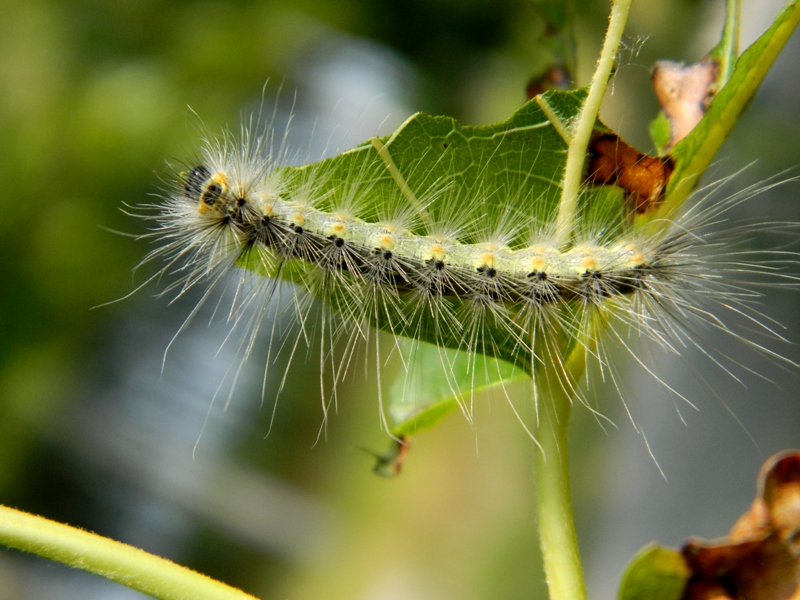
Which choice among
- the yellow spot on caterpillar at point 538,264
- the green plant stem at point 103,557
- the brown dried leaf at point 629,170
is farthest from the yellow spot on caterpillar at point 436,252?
the green plant stem at point 103,557

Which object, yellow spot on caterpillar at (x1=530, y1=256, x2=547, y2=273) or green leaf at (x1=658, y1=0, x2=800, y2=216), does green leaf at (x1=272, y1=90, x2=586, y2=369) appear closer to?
yellow spot on caterpillar at (x1=530, y1=256, x2=547, y2=273)

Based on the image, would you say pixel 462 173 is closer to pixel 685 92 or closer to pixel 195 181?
pixel 685 92

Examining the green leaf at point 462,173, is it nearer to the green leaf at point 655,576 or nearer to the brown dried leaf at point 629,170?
the brown dried leaf at point 629,170

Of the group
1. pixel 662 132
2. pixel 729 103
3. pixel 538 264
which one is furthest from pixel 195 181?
pixel 729 103

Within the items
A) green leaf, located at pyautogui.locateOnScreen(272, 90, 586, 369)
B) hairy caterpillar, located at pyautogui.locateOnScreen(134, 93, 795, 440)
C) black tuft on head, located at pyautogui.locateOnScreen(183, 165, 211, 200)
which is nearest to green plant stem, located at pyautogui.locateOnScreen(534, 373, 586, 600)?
green leaf, located at pyautogui.locateOnScreen(272, 90, 586, 369)

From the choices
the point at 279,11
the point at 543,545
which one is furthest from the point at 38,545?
the point at 279,11

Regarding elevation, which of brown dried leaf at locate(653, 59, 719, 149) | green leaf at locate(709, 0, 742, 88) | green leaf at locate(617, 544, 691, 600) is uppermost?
green leaf at locate(709, 0, 742, 88)

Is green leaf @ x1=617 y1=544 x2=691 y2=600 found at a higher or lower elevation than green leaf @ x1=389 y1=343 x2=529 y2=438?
lower
